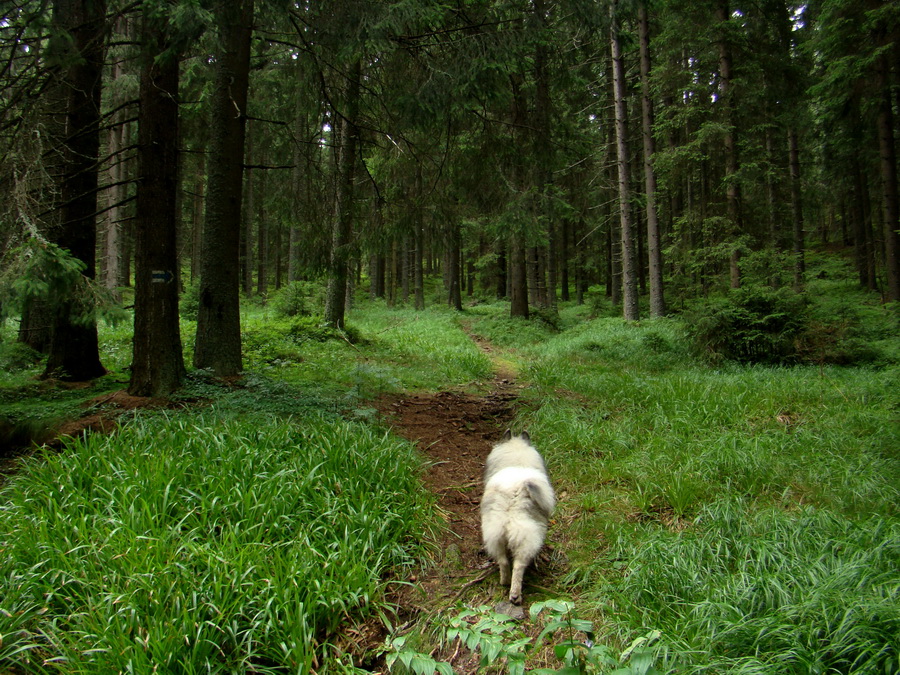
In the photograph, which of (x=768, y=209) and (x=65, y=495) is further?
(x=768, y=209)

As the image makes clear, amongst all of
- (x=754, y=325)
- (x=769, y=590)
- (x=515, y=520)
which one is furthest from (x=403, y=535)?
(x=754, y=325)

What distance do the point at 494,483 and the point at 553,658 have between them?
1.08 meters

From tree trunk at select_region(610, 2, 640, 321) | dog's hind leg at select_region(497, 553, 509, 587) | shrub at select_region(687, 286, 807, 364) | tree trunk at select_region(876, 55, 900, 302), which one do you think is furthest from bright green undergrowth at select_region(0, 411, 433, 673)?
tree trunk at select_region(876, 55, 900, 302)

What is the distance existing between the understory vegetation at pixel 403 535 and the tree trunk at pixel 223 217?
2.11 feet

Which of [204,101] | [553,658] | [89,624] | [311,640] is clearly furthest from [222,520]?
[204,101]

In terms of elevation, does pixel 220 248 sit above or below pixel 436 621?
above

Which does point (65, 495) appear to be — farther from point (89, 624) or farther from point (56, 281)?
point (56, 281)

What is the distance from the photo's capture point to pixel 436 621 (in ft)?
8.59

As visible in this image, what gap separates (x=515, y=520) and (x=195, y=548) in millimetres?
1906

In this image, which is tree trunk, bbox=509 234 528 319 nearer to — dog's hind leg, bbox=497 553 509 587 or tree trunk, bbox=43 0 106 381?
tree trunk, bbox=43 0 106 381

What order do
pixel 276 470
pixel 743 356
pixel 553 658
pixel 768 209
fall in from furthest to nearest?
pixel 768 209 < pixel 743 356 < pixel 276 470 < pixel 553 658

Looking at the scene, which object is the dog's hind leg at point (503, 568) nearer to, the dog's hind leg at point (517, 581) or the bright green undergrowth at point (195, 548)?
the dog's hind leg at point (517, 581)

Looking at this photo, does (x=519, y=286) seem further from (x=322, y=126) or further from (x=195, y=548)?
(x=195, y=548)

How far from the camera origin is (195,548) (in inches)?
100
